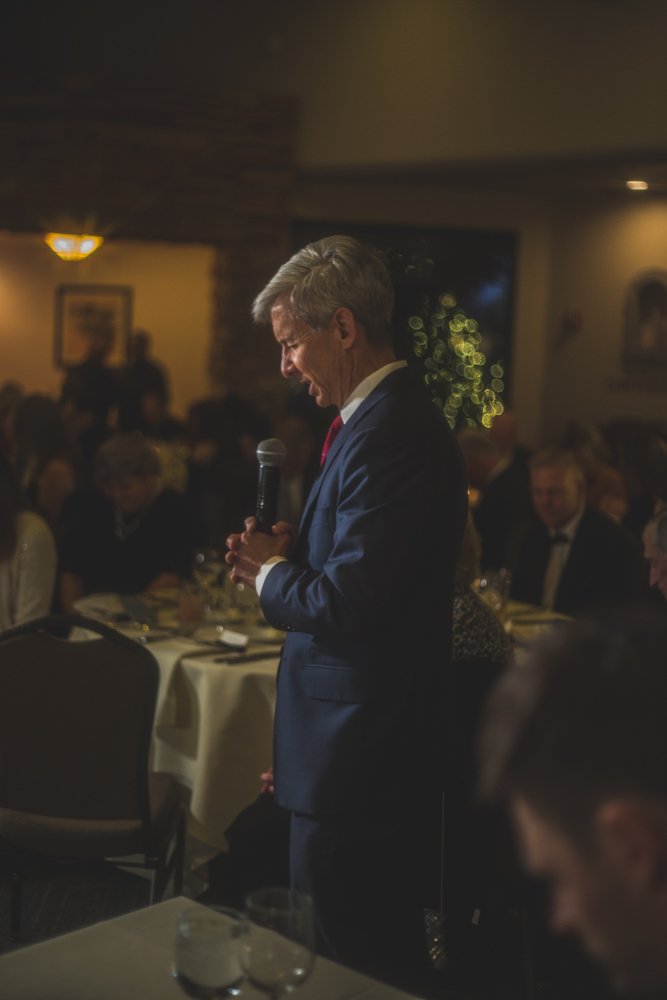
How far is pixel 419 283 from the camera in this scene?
10.4 meters

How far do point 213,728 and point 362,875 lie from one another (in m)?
1.58

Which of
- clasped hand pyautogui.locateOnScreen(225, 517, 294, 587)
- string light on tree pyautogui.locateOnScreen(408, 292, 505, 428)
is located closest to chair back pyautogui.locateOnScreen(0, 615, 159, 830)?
clasped hand pyautogui.locateOnScreen(225, 517, 294, 587)

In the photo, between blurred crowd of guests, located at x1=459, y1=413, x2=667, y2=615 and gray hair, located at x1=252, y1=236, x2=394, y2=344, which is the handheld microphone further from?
blurred crowd of guests, located at x1=459, y1=413, x2=667, y2=615

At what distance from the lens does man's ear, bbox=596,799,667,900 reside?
89 cm

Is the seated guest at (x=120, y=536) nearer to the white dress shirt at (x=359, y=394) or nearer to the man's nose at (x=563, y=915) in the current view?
the white dress shirt at (x=359, y=394)

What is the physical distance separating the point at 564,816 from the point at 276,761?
1.56 meters

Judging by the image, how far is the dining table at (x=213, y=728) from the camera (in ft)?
12.9

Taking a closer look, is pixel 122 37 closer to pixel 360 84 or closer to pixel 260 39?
pixel 260 39

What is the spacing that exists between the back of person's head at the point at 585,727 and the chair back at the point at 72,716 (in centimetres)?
239

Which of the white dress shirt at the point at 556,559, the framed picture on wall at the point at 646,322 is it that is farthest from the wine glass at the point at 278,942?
the framed picture on wall at the point at 646,322

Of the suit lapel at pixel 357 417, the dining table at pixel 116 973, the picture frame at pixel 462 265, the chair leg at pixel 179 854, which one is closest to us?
the dining table at pixel 116 973

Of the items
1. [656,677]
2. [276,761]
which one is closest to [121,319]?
[276,761]

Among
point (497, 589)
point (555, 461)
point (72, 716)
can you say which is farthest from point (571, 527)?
point (72, 716)

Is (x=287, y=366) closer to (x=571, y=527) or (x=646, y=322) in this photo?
(x=571, y=527)
